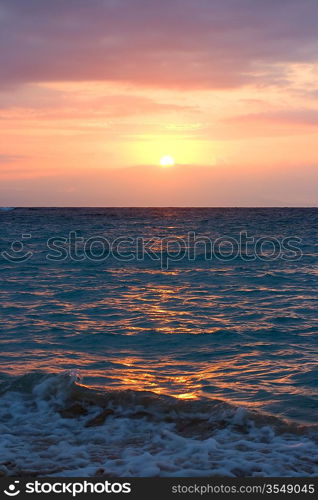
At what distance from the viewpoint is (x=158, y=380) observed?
9.90 meters

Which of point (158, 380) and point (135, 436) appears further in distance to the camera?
point (158, 380)

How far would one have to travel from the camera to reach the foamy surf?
21.4 ft

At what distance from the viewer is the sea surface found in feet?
22.4

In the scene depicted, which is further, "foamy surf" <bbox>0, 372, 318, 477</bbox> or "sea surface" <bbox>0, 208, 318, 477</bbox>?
"sea surface" <bbox>0, 208, 318, 477</bbox>

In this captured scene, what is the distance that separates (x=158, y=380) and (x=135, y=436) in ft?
7.75

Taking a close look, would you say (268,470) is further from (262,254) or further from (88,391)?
(262,254)

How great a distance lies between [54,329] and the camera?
47.1 ft

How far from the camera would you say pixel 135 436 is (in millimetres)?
7570

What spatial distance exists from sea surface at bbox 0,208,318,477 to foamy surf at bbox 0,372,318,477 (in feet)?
0.06

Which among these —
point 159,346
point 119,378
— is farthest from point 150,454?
point 159,346

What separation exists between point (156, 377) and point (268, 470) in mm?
3935

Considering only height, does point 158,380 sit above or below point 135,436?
above

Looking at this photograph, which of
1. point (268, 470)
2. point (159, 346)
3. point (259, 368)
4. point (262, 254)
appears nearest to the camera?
point (268, 470)

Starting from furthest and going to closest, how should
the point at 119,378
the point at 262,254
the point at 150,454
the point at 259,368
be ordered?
the point at 262,254
the point at 259,368
the point at 119,378
the point at 150,454
